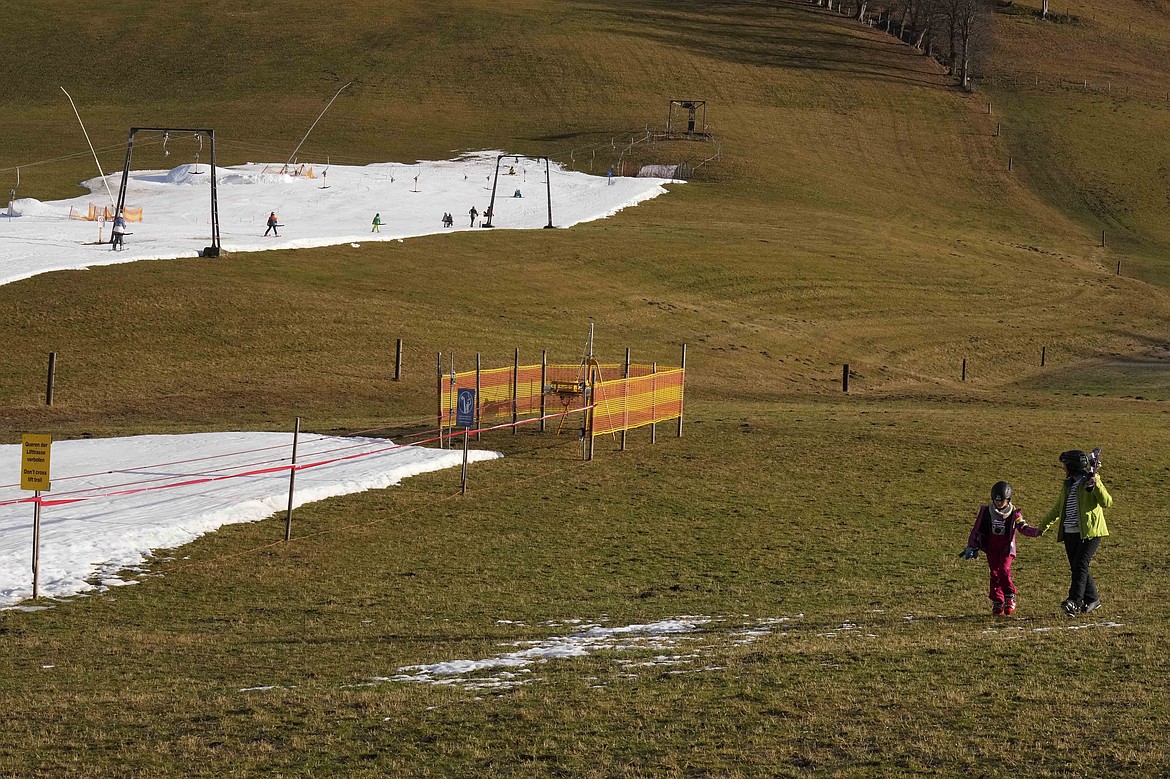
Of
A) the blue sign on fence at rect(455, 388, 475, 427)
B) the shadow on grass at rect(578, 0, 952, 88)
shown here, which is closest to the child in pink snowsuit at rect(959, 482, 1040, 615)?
the blue sign on fence at rect(455, 388, 475, 427)

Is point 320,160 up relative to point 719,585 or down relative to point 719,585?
up

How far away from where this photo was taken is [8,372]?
143 feet

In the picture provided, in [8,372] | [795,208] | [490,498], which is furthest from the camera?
[795,208]

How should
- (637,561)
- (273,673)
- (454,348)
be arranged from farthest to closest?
1. (454,348)
2. (637,561)
3. (273,673)

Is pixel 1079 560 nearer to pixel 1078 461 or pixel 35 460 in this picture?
pixel 1078 461

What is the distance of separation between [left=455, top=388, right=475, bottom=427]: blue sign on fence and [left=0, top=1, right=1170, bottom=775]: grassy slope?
154cm

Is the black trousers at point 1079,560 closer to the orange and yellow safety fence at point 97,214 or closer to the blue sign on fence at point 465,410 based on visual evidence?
the blue sign on fence at point 465,410

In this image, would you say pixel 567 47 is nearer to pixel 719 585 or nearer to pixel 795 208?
pixel 795 208

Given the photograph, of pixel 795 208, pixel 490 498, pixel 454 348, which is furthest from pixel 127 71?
pixel 490 498

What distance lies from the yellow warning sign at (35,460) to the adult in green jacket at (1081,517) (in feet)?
48.0

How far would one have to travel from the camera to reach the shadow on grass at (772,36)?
152 metres

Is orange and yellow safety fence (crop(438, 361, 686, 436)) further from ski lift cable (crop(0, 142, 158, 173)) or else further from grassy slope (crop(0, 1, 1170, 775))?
ski lift cable (crop(0, 142, 158, 173))

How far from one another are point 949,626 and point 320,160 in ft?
310

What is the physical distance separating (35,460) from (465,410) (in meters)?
10.8
